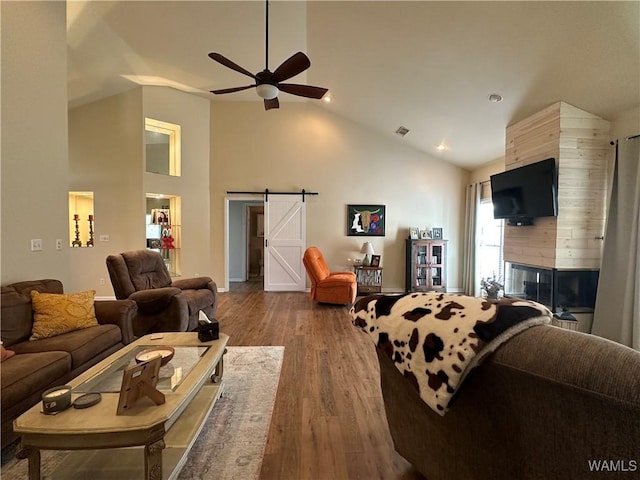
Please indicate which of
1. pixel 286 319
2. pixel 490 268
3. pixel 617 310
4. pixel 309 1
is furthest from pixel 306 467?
pixel 490 268

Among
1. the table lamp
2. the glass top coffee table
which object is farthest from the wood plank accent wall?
the glass top coffee table

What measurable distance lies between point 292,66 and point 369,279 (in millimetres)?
4370

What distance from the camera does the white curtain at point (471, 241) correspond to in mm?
5930

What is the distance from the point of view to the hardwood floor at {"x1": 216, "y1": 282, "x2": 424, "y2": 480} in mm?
1660

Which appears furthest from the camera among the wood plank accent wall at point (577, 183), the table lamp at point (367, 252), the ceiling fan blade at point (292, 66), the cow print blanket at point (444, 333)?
the table lamp at point (367, 252)

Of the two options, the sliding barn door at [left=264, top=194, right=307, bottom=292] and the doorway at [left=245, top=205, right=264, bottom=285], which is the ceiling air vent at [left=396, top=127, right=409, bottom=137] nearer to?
the sliding barn door at [left=264, top=194, right=307, bottom=292]

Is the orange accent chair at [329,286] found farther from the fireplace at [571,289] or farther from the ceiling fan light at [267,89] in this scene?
the ceiling fan light at [267,89]

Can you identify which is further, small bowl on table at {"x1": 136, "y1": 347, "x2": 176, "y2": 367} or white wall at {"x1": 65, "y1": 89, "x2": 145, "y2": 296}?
white wall at {"x1": 65, "y1": 89, "x2": 145, "y2": 296}

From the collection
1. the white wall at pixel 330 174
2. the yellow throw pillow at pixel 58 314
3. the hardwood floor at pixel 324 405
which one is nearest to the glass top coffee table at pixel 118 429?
the hardwood floor at pixel 324 405

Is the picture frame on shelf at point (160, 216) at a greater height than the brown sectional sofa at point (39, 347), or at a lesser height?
greater

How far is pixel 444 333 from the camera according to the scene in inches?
42.3

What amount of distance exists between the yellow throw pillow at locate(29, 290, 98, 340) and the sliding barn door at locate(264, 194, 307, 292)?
4001 millimetres

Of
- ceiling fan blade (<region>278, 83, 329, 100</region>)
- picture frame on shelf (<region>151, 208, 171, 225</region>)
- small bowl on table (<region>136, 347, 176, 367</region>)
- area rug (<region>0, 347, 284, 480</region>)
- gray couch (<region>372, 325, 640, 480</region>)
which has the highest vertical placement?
ceiling fan blade (<region>278, 83, 329, 100</region>)

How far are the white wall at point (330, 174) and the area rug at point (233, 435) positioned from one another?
404 centimetres
